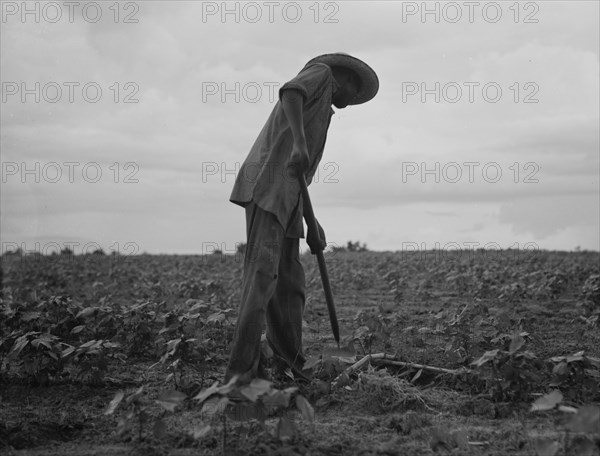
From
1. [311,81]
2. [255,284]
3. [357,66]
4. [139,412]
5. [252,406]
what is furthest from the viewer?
[357,66]

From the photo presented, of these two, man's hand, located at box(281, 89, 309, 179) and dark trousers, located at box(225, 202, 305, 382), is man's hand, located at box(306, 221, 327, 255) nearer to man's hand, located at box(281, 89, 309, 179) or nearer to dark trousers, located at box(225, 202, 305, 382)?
dark trousers, located at box(225, 202, 305, 382)

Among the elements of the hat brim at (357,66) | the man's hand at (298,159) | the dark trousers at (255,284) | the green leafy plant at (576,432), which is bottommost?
the green leafy plant at (576,432)

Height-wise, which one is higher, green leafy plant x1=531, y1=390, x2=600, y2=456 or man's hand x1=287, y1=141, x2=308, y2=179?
man's hand x1=287, y1=141, x2=308, y2=179

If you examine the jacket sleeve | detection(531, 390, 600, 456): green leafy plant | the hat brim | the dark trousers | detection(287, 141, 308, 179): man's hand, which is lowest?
detection(531, 390, 600, 456): green leafy plant

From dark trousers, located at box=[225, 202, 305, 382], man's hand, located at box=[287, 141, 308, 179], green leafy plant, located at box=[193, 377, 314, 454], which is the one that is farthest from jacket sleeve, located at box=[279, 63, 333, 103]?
green leafy plant, located at box=[193, 377, 314, 454]

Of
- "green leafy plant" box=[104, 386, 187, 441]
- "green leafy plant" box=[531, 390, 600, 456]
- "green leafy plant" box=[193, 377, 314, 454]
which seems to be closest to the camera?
"green leafy plant" box=[531, 390, 600, 456]

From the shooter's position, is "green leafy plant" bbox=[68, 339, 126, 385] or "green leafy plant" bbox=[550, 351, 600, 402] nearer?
"green leafy plant" bbox=[550, 351, 600, 402]

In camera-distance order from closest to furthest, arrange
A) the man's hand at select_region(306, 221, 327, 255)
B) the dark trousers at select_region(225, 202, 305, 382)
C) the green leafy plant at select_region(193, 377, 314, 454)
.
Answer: the green leafy plant at select_region(193, 377, 314, 454) < the dark trousers at select_region(225, 202, 305, 382) < the man's hand at select_region(306, 221, 327, 255)

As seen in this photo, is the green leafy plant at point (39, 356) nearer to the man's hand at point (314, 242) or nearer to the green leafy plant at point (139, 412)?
the green leafy plant at point (139, 412)

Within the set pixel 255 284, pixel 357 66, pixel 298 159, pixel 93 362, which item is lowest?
pixel 93 362

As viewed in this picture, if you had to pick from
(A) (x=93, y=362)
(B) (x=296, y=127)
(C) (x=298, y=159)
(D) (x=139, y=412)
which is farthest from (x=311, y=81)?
(A) (x=93, y=362)

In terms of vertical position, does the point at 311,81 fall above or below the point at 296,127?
above

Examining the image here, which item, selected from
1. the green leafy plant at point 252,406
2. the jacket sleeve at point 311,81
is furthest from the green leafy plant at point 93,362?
the jacket sleeve at point 311,81

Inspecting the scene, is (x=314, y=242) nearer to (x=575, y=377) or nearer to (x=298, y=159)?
(x=298, y=159)
